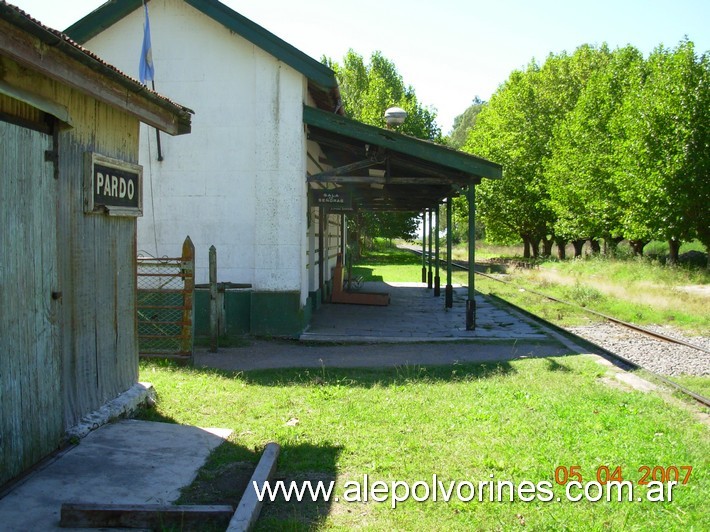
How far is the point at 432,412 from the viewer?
6.70 metres

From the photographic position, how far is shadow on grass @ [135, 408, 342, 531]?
13.9 feet

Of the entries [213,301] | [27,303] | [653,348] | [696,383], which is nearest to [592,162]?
[653,348]

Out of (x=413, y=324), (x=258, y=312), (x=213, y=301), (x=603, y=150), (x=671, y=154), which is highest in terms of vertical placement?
(x=603, y=150)

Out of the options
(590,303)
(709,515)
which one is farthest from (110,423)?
(590,303)

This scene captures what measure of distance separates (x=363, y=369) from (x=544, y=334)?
489 cm

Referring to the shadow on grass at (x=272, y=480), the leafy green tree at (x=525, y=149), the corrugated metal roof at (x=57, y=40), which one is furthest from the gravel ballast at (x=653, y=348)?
the leafy green tree at (x=525, y=149)

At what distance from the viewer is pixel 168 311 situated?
1109cm

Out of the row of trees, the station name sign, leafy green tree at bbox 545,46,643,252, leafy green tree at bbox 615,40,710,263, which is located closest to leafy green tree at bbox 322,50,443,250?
the row of trees

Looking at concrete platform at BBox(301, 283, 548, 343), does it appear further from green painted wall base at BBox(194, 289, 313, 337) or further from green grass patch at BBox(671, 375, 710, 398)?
green grass patch at BBox(671, 375, 710, 398)

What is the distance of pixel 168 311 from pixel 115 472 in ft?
21.3

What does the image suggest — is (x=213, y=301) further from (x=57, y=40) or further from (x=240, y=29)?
(x=57, y=40)

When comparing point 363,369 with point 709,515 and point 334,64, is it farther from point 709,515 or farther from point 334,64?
point 334,64

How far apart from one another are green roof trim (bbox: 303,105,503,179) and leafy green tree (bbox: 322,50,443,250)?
21974 millimetres

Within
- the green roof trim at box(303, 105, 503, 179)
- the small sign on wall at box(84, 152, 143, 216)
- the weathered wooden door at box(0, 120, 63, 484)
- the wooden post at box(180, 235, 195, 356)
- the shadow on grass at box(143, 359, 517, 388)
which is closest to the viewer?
the weathered wooden door at box(0, 120, 63, 484)
